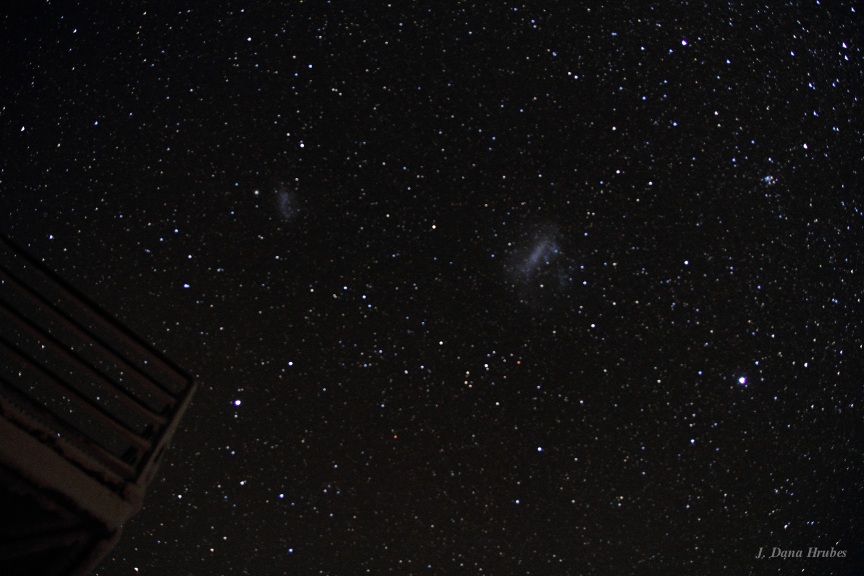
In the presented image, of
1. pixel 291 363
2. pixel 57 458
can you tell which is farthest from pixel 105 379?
pixel 291 363

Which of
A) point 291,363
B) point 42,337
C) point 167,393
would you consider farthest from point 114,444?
point 42,337

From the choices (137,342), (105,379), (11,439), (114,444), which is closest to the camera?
(11,439)

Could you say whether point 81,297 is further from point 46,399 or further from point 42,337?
point 46,399

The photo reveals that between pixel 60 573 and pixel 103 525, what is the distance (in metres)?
0.09

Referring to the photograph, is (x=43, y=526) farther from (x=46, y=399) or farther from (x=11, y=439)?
(x=46, y=399)

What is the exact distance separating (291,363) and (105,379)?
2624mm

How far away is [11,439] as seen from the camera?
901 millimetres

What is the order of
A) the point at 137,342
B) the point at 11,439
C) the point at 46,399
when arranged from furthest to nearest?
1. the point at 46,399
2. the point at 137,342
3. the point at 11,439

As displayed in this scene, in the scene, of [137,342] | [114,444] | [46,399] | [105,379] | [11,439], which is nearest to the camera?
[11,439]

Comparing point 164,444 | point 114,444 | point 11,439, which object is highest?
point 114,444

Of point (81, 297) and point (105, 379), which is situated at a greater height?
point (81, 297)

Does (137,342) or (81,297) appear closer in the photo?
(81,297)

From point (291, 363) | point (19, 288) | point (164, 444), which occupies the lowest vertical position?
point (164, 444)

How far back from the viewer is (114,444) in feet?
13.6
